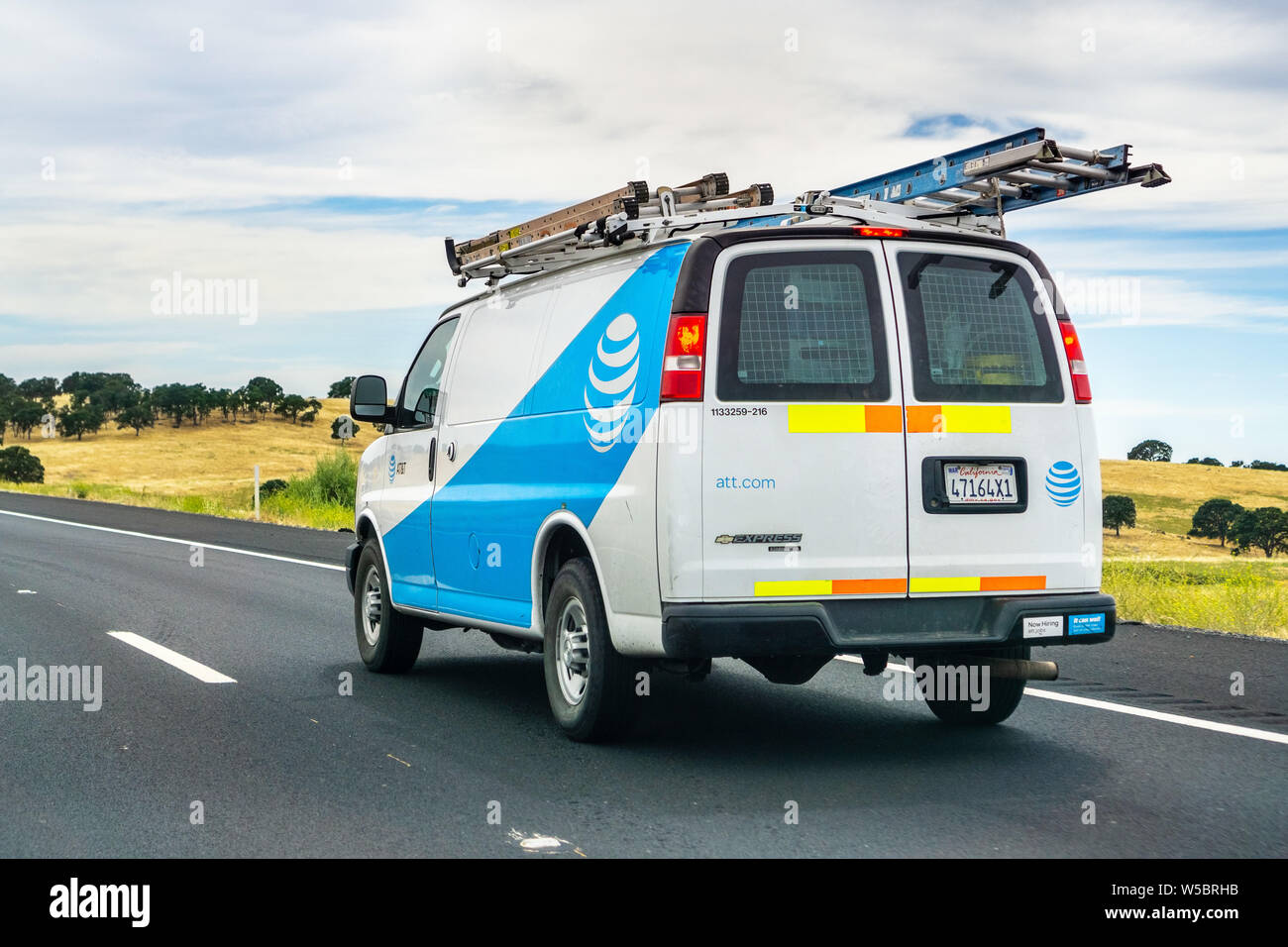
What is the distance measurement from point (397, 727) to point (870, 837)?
9.81 feet

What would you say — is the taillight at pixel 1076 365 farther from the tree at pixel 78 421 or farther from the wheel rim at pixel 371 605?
the tree at pixel 78 421

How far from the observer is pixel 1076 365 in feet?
22.4

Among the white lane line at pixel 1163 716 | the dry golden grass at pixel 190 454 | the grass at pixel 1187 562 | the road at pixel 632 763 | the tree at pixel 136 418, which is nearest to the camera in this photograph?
the road at pixel 632 763

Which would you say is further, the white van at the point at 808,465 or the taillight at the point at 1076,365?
the taillight at the point at 1076,365

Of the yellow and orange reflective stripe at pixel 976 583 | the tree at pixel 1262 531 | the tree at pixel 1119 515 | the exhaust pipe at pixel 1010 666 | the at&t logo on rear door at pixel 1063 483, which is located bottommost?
the tree at pixel 1262 531

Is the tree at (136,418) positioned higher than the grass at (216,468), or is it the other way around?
the tree at (136,418)

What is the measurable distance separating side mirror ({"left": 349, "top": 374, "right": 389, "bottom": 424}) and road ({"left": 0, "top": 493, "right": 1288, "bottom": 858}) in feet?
5.43

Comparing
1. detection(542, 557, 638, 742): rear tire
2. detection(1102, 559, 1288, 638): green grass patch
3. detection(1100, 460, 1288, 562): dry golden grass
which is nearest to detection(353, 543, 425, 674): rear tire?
detection(542, 557, 638, 742): rear tire

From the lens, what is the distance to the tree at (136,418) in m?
100

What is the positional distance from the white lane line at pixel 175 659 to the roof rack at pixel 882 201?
3.24 metres

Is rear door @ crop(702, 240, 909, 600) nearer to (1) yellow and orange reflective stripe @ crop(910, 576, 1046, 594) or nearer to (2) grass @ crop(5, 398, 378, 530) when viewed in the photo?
(1) yellow and orange reflective stripe @ crop(910, 576, 1046, 594)

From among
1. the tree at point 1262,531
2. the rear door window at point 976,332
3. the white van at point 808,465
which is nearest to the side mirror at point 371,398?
the white van at point 808,465
